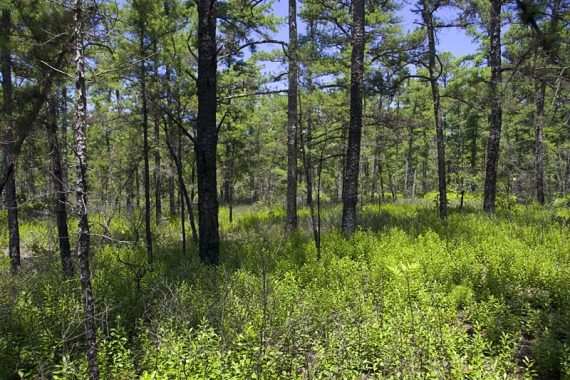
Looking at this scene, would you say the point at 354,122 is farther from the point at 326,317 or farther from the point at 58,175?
the point at 58,175

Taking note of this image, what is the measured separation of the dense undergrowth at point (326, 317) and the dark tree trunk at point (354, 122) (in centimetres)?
181

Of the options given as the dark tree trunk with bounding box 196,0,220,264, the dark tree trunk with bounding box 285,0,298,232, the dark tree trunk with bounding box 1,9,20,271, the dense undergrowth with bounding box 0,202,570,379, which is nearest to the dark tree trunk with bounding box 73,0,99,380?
the dense undergrowth with bounding box 0,202,570,379

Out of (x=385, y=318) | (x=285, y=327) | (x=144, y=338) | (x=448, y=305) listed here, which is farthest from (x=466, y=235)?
(x=144, y=338)

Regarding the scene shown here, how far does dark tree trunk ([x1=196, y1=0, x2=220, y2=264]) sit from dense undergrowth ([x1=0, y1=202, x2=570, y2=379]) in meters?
0.78

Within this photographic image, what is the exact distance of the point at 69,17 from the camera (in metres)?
6.38

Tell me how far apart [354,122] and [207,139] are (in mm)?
4244

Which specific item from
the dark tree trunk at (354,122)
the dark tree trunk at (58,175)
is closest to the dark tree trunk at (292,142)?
the dark tree trunk at (354,122)

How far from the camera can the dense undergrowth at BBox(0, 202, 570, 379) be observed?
140 inches

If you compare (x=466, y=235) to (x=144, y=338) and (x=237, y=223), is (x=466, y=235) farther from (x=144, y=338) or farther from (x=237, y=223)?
(x=237, y=223)

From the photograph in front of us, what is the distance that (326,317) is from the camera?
4441 millimetres

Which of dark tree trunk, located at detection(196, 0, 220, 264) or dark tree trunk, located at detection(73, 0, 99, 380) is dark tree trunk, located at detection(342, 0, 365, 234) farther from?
dark tree trunk, located at detection(73, 0, 99, 380)

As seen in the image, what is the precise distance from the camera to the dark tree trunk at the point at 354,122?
31.3 feet

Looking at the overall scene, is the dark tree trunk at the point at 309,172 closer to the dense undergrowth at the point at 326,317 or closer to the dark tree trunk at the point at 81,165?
the dense undergrowth at the point at 326,317

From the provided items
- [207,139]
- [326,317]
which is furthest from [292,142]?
[326,317]
